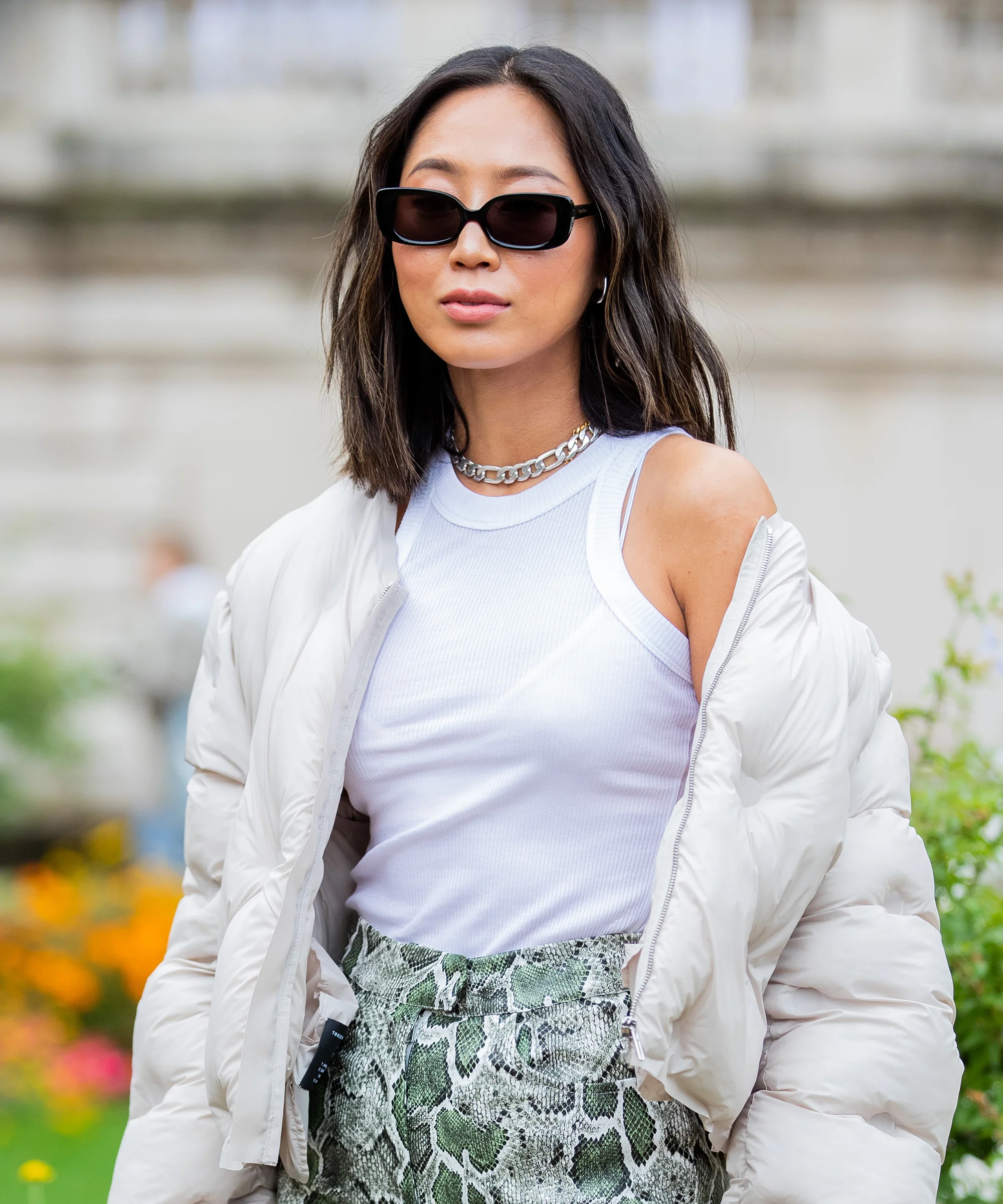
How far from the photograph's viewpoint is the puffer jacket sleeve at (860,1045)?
1361 mm

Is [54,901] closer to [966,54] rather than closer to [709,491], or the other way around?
[709,491]

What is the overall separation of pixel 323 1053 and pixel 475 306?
2.76 feet

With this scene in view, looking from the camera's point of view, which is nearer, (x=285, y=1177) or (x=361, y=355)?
(x=285, y=1177)

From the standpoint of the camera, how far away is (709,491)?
1484mm

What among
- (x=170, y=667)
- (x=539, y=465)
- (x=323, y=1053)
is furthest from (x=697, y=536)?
(x=170, y=667)

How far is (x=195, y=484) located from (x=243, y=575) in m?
6.53

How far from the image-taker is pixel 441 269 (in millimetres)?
1598

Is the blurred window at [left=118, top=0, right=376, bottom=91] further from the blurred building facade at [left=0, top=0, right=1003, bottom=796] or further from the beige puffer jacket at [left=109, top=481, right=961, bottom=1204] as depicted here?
the beige puffer jacket at [left=109, top=481, right=961, bottom=1204]

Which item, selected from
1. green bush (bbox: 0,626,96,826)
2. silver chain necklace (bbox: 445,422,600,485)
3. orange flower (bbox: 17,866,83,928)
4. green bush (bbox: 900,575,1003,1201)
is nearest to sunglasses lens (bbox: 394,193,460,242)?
silver chain necklace (bbox: 445,422,600,485)

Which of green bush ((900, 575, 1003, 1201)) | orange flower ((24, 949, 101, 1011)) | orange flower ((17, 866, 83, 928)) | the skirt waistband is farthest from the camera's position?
orange flower ((17, 866, 83, 928))

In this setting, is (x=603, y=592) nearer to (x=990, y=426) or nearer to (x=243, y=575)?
(x=243, y=575)

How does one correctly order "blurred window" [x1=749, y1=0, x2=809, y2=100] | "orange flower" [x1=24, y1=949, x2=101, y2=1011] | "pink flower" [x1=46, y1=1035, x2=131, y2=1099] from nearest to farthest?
1. "pink flower" [x1=46, y1=1035, x2=131, y2=1099]
2. "orange flower" [x1=24, y1=949, x2=101, y2=1011]
3. "blurred window" [x1=749, y1=0, x2=809, y2=100]

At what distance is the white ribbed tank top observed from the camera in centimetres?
148

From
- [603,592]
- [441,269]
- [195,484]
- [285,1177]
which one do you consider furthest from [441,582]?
[195,484]
